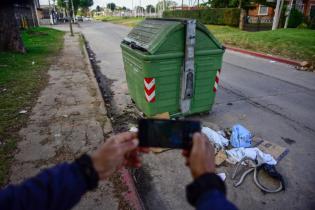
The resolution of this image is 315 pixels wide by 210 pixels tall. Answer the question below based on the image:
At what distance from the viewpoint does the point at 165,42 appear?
4.46 m

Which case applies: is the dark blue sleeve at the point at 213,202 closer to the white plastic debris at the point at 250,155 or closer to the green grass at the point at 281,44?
the white plastic debris at the point at 250,155

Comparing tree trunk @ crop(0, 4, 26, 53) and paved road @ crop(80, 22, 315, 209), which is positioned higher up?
tree trunk @ crop(0, 4, 26, 53)

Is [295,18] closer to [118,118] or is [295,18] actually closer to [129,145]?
[118,118]

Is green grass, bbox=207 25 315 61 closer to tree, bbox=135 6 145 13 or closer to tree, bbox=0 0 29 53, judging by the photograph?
tree, bbox=0 0 29 53

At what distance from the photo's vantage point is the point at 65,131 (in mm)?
4758

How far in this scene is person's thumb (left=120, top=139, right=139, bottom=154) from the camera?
1438 millimetres

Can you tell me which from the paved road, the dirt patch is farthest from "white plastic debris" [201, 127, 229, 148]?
the dirt patch

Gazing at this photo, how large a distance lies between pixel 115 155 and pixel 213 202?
1.87ft

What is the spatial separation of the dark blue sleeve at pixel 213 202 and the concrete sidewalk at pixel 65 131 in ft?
6.81

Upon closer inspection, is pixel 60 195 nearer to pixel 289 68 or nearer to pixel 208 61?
pixel 208 61

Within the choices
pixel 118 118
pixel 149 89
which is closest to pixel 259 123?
pixel 149 89

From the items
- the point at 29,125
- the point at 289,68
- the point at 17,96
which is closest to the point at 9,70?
the point at 17,96

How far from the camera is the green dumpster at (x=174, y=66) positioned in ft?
14.8

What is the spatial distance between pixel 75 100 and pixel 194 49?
10.8 feet
